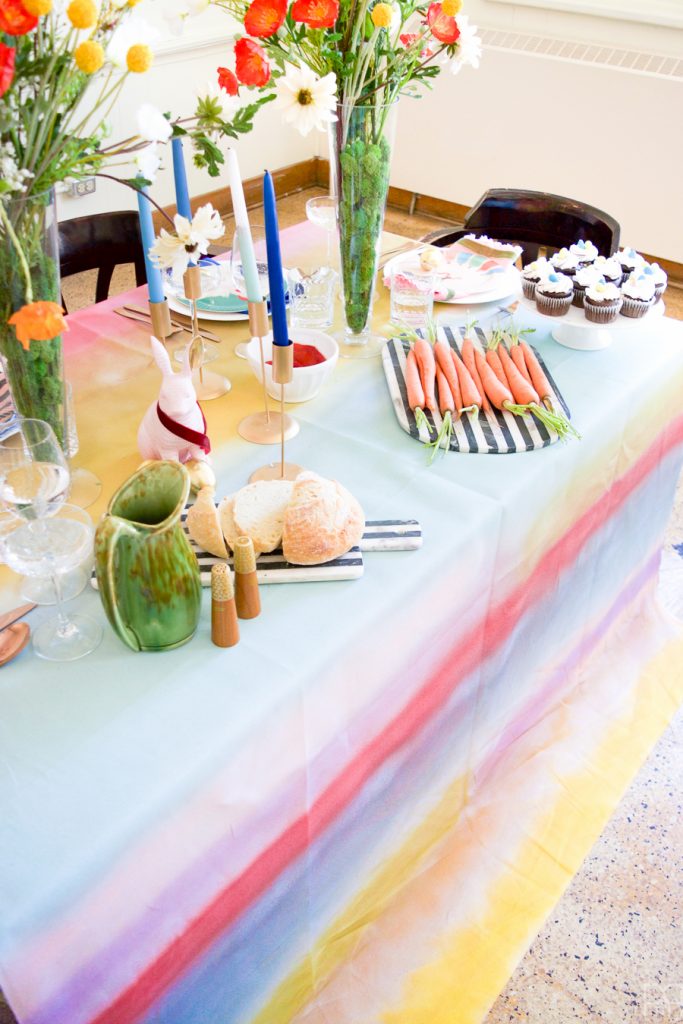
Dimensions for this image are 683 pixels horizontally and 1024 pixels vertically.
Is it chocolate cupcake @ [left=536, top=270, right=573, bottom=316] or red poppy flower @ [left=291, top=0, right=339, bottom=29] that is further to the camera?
chocolate cupcake @ [left=536, top=270, right=573, bottom=316]

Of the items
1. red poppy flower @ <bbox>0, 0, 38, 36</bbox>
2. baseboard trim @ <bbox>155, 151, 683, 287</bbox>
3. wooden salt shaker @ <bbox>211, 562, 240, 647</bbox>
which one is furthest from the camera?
baseboard trim @ <bbox>155, 151, 683, 287</bbox>

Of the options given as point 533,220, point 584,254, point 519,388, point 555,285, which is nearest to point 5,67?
point 519,388

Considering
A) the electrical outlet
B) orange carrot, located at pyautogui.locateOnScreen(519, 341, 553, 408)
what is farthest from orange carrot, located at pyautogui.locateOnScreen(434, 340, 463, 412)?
the electrical outlet

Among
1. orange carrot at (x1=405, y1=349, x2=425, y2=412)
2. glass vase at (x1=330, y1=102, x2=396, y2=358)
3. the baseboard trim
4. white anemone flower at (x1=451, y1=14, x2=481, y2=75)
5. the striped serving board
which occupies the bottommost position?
the baseboard trim

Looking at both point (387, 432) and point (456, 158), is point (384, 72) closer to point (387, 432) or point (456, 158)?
point (387, 432)

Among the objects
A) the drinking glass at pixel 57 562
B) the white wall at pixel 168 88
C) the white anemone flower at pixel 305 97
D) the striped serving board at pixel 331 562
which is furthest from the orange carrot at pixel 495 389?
the white wall at pixel 168 88

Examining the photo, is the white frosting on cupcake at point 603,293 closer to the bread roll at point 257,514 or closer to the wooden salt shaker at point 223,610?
the bread roll at point 257,514

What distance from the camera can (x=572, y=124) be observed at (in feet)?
11.5

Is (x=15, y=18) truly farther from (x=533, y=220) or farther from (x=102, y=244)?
(x=533, y=220)

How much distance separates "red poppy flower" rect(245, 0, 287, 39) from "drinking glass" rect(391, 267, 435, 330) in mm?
468

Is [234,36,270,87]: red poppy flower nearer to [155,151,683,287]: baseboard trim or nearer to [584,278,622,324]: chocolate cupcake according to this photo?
[584,278,622,324]: chocolate cupcake

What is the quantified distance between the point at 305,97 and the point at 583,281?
58 cm

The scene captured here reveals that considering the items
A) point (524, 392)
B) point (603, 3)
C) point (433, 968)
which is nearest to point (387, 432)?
point (524, 392)

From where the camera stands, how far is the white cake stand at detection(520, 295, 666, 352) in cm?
144
